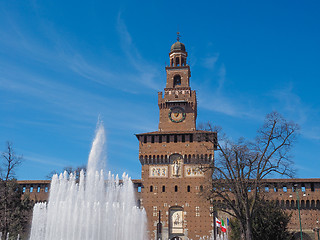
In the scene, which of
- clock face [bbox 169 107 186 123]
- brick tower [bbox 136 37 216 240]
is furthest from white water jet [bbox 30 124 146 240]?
clock face [bbox 169 107 186 123]

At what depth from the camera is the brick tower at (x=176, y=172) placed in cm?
3738

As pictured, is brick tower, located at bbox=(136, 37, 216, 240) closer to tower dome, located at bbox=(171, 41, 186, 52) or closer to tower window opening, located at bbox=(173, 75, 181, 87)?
tower window opening, located at bbox=(173, 75, 181, 87)

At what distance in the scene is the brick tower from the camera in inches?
1471

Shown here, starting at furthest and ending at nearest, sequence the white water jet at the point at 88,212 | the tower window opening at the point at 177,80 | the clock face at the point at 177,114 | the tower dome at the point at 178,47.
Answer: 1. the tower dome at the point at 178,47
2. the tower window opening at the point at 177,80
3. the clock face at the point at 177,114
4. the white water jet at the point at 88,212

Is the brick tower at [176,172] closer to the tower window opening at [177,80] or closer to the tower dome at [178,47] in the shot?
the tower window opening at [177,80]

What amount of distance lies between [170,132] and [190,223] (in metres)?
10.6

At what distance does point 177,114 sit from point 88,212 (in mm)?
19824

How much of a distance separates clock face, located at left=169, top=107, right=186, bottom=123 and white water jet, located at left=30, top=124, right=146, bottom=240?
1316 cm

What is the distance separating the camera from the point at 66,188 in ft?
96.6

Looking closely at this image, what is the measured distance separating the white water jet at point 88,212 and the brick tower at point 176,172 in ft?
18.9

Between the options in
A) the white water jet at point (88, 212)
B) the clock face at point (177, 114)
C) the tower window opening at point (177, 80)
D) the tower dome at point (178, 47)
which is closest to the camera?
the white water jet at point (88, 212)

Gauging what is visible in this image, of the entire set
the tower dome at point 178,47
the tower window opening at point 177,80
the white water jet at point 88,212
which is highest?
the tower dome at point 178,47

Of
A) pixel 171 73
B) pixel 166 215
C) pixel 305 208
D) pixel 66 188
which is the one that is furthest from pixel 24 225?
pixel 305 208

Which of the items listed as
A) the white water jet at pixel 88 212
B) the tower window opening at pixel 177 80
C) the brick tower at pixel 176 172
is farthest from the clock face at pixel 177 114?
the white water jet at pixel 88 212
